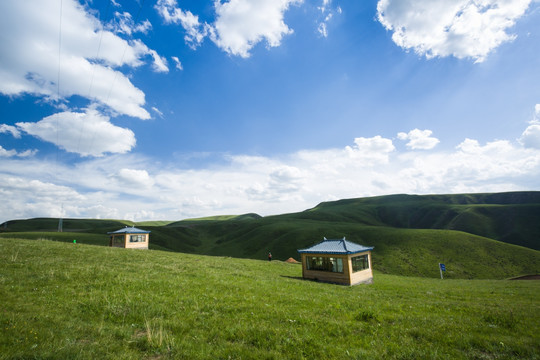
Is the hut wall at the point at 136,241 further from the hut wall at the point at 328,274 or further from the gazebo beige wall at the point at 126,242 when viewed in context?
the hut wall at the point at 328,274

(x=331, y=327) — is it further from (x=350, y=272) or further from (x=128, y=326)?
(x=350, y=272)

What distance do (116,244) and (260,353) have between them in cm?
5233

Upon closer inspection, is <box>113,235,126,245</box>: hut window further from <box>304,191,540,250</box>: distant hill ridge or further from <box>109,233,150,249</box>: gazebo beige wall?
<box>304,191,540,250</box>: distant hill ridge

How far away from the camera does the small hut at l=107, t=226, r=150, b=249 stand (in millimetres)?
46906

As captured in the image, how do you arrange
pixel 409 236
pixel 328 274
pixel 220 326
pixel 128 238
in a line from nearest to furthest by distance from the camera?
pixel 220 326 < pixel 328 274 < pixel 128 238 < pixel 409 236

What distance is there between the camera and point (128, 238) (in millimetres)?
47125

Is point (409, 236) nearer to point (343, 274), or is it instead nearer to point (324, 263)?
point (324, 263)

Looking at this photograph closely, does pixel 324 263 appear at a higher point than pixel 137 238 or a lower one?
lower

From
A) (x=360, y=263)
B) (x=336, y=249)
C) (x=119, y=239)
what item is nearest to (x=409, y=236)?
(x=360, y=263)

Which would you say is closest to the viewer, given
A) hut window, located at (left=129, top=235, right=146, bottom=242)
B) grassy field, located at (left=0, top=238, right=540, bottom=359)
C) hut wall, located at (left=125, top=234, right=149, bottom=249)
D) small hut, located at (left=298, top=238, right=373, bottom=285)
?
grassy field, located at (left=0, top=238, right=540, bottom=359)

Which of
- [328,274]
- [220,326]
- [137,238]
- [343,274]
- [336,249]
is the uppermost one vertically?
[137,238]

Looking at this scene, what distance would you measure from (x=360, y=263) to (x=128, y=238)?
43.6 metres

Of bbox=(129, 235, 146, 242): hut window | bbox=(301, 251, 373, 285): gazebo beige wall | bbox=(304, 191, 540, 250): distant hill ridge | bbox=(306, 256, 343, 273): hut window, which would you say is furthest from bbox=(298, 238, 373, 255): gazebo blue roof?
bbox=(304, 191, 540, 250): distant hill ridge

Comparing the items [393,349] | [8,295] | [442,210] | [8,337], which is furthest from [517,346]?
[442,210]
